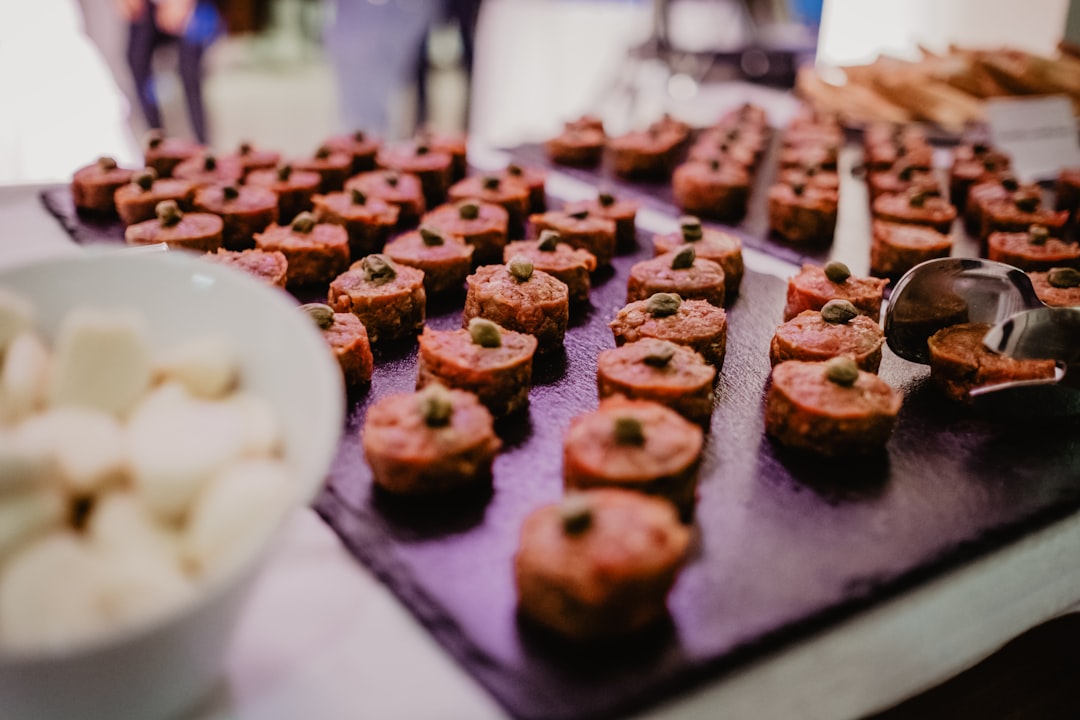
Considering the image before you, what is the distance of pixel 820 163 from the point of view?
410 centimetres

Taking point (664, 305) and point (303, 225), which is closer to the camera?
point (664, 305)

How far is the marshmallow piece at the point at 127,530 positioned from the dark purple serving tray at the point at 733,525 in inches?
20.5

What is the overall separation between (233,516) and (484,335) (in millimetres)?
1100

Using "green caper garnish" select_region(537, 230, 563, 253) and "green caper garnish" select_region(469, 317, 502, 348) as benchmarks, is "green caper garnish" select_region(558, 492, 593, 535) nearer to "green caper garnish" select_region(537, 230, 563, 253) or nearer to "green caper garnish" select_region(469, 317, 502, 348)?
"green caper garnish" select_region(469, 317, 502, 348)

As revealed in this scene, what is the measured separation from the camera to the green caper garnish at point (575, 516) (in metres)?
1.39

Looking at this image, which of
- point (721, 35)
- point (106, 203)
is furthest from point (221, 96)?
point (106, 203)

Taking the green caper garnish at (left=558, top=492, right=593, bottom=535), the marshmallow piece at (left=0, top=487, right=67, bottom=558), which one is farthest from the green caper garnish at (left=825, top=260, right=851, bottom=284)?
the marshmallow piece at (left=0, top=487, right=67, bottom=558)

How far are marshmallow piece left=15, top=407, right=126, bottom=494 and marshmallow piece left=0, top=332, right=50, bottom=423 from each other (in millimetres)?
34

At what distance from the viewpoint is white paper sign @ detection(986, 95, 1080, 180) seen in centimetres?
443

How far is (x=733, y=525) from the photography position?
1765 millimetres

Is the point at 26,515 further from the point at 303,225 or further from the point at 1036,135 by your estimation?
the point at 1036,135

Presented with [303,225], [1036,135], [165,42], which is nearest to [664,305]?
[303,225]

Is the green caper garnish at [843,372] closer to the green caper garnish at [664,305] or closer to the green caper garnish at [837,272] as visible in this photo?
the green caper garnish at [664,305]

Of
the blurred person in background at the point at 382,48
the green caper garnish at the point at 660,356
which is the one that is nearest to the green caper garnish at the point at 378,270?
the green caper garnish at the point at 660,356
